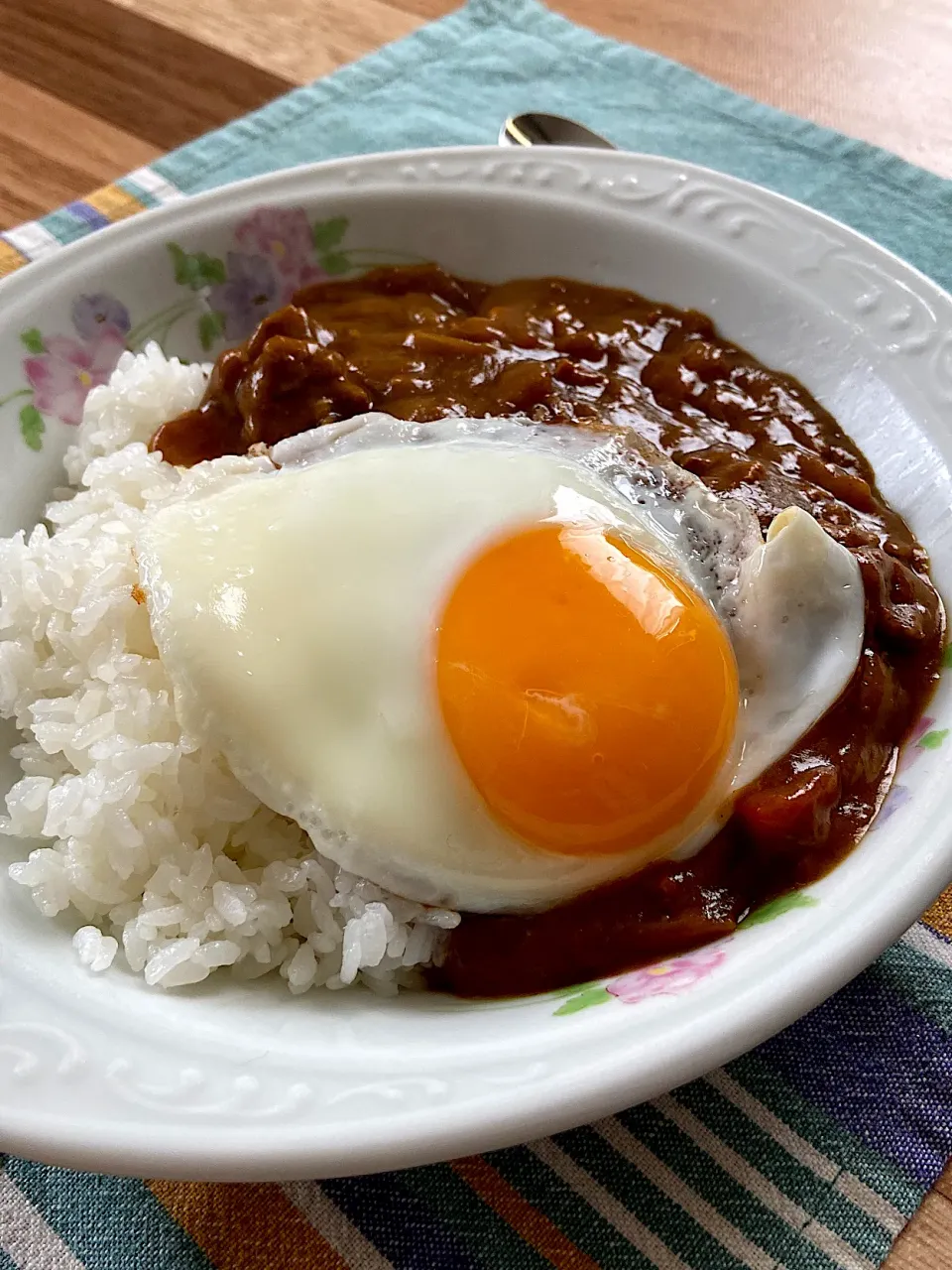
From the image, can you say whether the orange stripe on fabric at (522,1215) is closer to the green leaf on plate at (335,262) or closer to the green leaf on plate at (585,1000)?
the green leaf on plate at (585,1000)

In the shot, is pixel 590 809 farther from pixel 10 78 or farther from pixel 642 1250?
pixel 10 78

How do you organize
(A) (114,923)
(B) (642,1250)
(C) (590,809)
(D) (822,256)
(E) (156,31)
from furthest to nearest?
(E) (156,31) → (D) (822,256) → (A) (114,923) → (C) (590,809) → (B) (642,1250)

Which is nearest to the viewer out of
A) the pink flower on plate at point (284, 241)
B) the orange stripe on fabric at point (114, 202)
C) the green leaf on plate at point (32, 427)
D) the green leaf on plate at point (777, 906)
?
the green leaf on plate at point (777, 906)

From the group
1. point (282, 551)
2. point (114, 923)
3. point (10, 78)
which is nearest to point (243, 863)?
point (114, 923)

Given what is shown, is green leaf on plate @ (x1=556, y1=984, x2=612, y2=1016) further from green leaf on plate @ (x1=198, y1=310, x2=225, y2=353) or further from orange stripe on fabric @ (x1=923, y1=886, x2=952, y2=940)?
green leaf on plate @ (x1=198, y1=310, x2=225, y2=353)

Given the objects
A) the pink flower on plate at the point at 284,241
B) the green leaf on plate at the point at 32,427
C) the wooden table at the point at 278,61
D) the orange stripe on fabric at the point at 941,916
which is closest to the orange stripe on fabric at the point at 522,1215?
the orange stripe on fabric at the point at 941,916

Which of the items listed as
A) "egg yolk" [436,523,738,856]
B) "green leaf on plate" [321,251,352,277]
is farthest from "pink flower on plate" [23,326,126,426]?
"egg yolk" [436,523,738,856]
